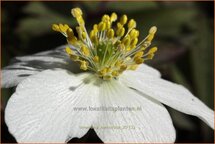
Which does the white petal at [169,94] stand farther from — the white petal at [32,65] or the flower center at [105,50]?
the white petal at [32,65]

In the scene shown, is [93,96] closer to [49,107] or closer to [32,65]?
[49,107]

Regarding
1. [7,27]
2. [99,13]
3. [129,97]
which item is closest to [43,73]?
[129,97]

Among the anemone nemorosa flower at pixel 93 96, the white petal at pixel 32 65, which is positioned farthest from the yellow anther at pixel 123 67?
the white petal at pixel 32 65

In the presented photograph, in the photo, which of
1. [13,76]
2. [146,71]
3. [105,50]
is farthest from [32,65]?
[146,71]

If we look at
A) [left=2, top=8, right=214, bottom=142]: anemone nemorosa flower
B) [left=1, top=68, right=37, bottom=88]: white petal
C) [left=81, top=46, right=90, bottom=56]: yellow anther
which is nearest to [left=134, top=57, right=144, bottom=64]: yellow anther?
[left=2, top=8, right=214, bottom=142]: anemone nemorosa flower

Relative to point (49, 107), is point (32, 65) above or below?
above

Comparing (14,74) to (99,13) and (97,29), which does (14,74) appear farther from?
(99,13)

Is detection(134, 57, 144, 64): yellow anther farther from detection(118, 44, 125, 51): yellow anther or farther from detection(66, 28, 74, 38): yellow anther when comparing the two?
detection(66, 28, 74, 38): yellow anther
